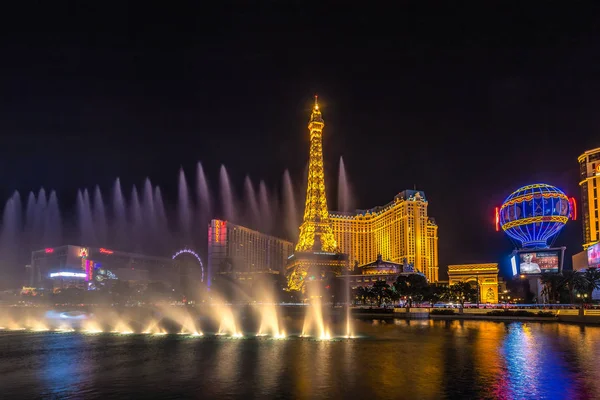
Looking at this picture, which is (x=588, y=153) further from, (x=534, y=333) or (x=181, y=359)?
(x=181, y=359)

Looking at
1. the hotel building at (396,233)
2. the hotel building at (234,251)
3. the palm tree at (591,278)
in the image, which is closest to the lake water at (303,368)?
the palm tree at (591,278)

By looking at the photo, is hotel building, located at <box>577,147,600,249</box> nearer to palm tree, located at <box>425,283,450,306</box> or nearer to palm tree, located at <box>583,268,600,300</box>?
palm tree, located at <box>425,283,450,306</box>

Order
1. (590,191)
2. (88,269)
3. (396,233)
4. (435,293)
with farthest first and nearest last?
1. (396,233)
2. (88,269)
3. (590,191)
4. (435,293)

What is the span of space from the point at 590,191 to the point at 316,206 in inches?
2322

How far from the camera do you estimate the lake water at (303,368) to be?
1608 centimetres

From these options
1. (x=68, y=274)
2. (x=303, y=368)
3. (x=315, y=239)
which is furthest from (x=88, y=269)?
(x=303, y=368)

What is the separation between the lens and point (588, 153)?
4336 inches

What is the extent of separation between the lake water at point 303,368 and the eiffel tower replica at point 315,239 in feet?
262

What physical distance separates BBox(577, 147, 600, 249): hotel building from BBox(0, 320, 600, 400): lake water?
88.0 metres

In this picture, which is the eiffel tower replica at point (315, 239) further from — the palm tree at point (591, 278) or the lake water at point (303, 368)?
the lake water at point (303, 368)

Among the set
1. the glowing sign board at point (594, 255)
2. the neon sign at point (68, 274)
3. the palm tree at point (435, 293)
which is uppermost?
the glowing sign board at point (594, 255)

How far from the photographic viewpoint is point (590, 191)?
109 m

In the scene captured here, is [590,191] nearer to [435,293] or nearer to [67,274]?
[435,293]

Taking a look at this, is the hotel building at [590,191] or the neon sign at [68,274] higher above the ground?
the hotel building at [590,191]
